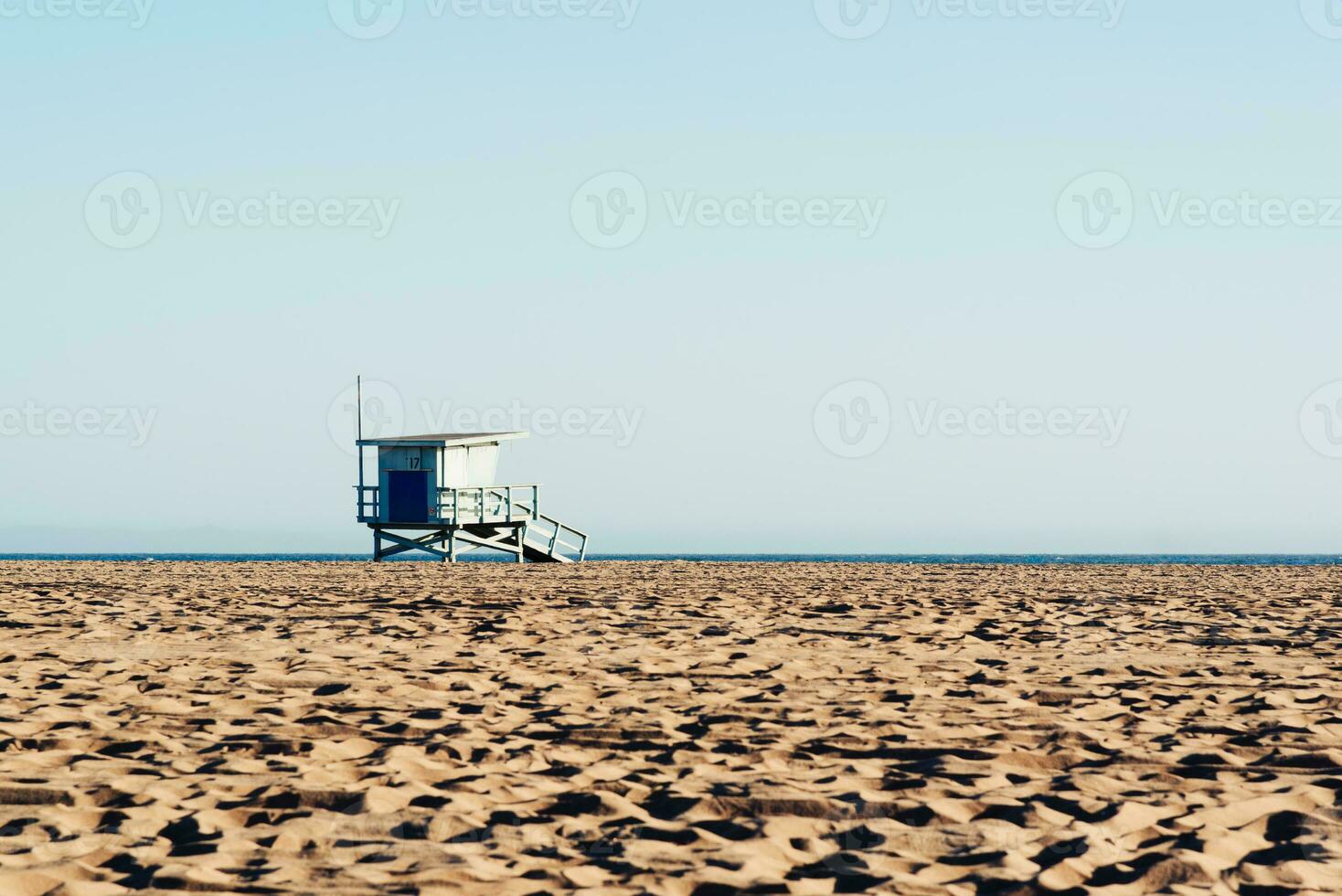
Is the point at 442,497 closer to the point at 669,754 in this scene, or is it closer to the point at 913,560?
the point at 669,754

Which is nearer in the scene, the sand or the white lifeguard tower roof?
the sand

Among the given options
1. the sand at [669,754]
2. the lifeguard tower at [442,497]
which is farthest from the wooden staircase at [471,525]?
the sand at [669,754]

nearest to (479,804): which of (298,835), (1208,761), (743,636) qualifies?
(298,835)

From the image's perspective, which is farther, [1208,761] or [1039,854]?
[1208,761]

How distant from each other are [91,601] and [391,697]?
760cm

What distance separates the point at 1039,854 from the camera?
445 cm

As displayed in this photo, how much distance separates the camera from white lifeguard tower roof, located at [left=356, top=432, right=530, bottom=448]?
96.3 feet

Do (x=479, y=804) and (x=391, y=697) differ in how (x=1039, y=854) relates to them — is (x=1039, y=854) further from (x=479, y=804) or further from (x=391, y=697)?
(x=391, y=697)

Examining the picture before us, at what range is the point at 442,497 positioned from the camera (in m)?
29.6

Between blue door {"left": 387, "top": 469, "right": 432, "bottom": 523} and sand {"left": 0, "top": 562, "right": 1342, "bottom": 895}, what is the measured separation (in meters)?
17.7

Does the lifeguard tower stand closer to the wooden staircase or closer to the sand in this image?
the wooden staircase

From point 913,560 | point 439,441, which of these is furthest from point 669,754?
point 913,560

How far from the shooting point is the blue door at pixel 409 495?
29.7 meters

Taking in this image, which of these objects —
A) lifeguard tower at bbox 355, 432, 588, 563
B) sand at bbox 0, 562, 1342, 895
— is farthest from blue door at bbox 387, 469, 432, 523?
sand at bbox 0, 562, 1342, 895
